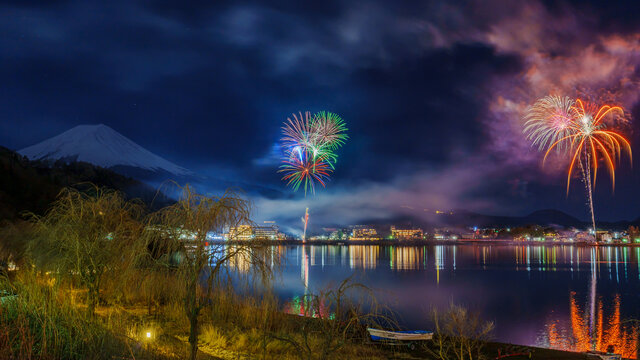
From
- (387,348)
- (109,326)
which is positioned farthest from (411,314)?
(109,326)

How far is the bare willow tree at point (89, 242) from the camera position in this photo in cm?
A: 1312

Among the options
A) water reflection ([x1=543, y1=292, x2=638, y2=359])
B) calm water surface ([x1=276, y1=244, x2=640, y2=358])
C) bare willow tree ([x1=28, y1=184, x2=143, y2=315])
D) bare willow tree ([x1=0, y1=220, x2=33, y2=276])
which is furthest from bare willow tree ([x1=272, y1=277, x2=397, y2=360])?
bare willow tree ([x1=0, y1=220, x2=33, y2=276])

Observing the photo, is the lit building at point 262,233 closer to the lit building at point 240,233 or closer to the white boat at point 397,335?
the lit building at point 240,233

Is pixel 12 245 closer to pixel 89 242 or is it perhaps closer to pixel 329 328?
pixel 89 242

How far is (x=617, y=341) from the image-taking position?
22656 millimetres

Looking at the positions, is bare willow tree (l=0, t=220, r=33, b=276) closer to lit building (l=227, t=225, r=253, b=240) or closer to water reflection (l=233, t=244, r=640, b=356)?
water reflection (l=233, t=244, r=640, b=356)

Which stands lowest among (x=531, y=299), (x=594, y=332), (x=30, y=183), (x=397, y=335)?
(x=531, y=299)

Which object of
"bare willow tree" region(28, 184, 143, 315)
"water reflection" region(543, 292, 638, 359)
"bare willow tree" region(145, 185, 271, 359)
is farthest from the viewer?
"water reflection" region(543, 292, 638, 359)

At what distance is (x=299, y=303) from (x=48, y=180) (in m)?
54.9

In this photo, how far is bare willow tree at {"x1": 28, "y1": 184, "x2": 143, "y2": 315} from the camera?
1312 centimetres

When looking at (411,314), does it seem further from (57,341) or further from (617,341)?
(57,341)

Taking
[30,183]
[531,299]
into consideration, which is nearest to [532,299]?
[531,299]

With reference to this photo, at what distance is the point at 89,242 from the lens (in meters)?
13.2

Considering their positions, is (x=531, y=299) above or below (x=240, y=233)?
below
